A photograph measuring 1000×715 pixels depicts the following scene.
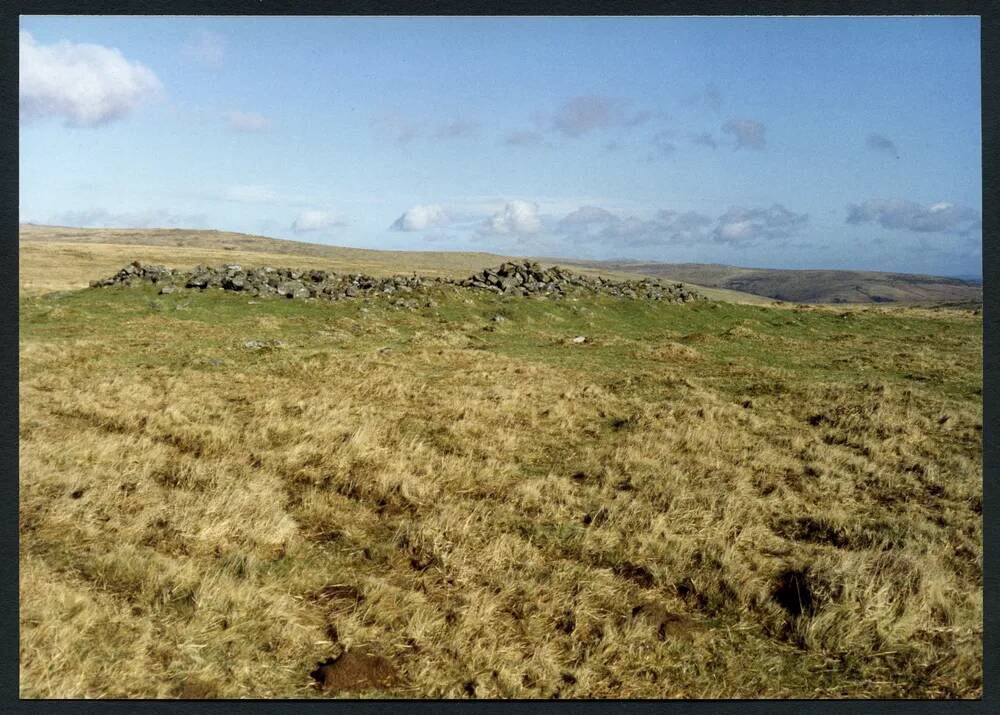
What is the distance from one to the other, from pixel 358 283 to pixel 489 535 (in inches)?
1134

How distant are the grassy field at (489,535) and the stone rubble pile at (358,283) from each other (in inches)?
589

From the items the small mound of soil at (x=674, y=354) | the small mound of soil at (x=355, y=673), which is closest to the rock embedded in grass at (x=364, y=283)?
the small mound of soil at (x=674, y=354)

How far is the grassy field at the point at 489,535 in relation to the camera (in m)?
4.32

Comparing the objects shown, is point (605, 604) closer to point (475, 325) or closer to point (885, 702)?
point (885, 702)

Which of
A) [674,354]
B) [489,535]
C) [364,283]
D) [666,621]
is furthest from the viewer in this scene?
[364,283]

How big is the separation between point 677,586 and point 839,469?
5.15 m

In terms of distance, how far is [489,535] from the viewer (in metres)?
6.39

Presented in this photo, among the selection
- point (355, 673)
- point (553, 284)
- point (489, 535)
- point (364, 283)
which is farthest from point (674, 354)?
point (364, 283)

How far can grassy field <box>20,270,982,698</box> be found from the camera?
14.2ft

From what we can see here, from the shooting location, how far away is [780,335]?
2891 centimetres

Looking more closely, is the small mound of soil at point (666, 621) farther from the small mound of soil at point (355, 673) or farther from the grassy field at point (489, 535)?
the small mound of soil at point (355, 673)

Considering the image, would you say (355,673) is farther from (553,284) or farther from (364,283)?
(553,284)

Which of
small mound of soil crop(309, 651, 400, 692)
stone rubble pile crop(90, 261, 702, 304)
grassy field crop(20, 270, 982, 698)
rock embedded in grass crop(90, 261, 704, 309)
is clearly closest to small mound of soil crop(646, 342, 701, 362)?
grassy field crop(20, 270, 982, 698)

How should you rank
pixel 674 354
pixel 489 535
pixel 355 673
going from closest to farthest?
pixel 355 673
pixel 489 535
pixel 674 354
